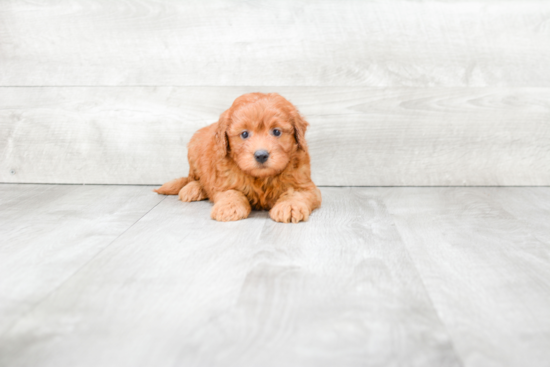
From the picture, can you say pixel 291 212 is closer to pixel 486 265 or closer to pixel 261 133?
pixel 261 133

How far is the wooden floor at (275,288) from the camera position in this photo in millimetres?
1043

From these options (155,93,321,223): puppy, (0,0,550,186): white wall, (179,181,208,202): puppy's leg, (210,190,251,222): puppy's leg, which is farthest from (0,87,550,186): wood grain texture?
(210,190,251,222): puppy's leg

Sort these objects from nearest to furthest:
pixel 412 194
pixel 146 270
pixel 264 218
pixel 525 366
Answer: pixel 525 366, pixel 146 270, pixel 264 218, pixel 412 194

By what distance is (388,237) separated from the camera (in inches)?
70.8

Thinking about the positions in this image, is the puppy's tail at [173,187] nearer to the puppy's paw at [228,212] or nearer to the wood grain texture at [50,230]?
the wood grain texture at [50,230]

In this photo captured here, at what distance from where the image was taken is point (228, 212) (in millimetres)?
2021

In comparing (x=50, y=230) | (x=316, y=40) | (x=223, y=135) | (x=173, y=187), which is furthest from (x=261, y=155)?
(x=316, y=40)

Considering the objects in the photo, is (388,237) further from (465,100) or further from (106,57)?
(106,57)

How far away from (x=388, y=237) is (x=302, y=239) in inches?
13.7

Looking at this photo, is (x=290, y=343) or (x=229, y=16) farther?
(x=229, y=16)

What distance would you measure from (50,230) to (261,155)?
37.2 inches

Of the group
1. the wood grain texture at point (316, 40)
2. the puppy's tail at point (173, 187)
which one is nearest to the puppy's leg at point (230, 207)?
the puppy's tail at point (173, 187)

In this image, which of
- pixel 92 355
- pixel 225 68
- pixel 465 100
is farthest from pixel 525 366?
pixel 225 68

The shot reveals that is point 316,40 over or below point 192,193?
over
